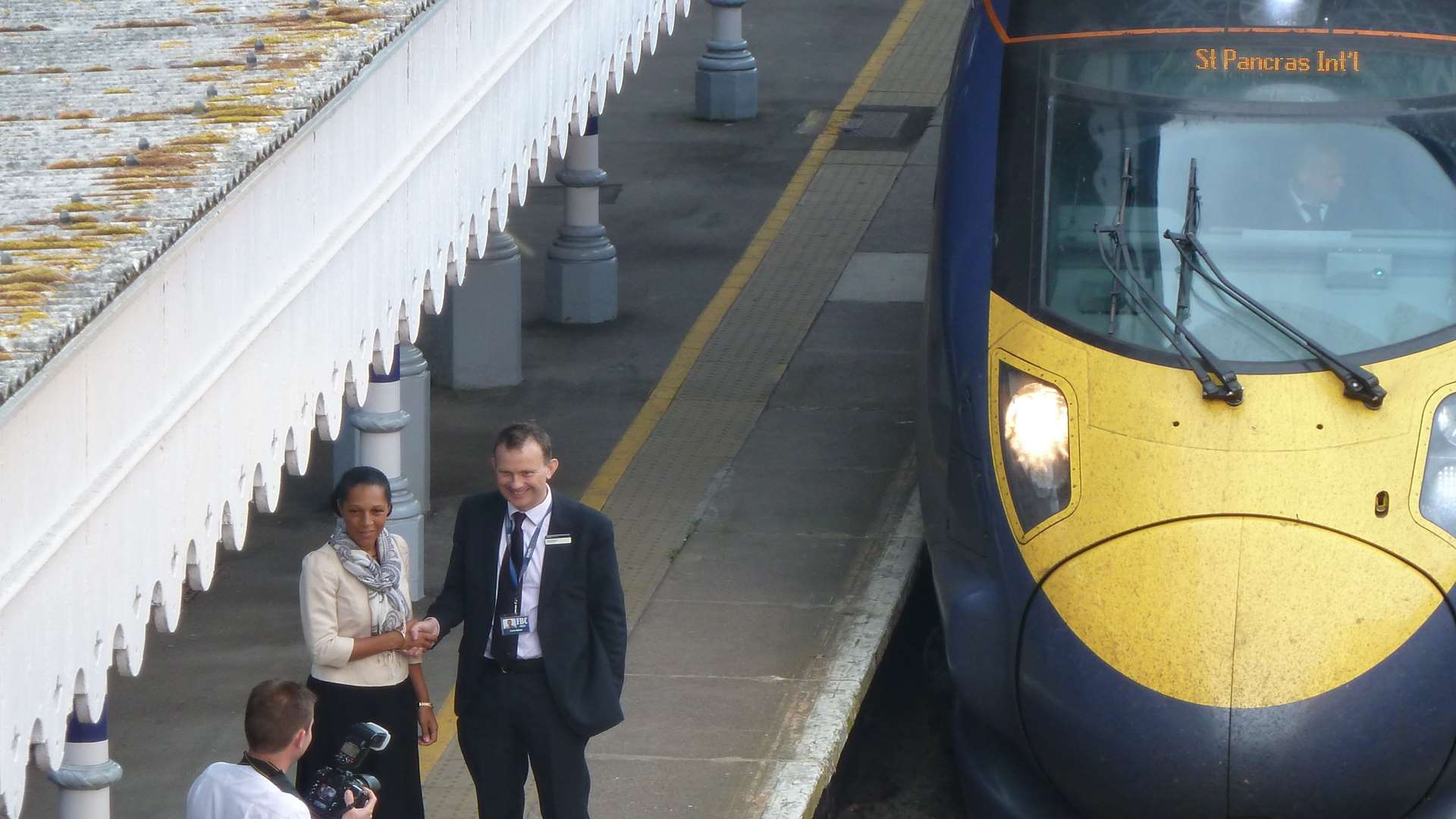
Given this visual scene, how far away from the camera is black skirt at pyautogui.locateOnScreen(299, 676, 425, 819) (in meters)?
6.94

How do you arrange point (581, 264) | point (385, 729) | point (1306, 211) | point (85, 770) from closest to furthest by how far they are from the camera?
point (85, 770)
point (385, 729)
point (1306, 211)
point (581, 264)

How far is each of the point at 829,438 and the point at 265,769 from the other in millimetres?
6598

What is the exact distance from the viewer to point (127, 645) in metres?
5.21

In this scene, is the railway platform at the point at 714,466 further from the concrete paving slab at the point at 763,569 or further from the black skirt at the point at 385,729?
the black skirt at the point at 385,729

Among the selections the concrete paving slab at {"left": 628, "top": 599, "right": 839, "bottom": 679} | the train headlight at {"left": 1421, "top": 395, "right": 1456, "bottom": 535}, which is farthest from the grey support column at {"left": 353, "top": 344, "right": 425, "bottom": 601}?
the train headlight at {"left": 1421, "top": 395, "right": 1456, "bottom": 535}

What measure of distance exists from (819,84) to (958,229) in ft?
37.1

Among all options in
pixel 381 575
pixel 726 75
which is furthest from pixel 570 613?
pixel 726 75

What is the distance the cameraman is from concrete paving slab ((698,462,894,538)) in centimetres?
518

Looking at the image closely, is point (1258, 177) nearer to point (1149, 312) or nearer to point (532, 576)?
point (1149, 312)

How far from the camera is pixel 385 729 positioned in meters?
6.86

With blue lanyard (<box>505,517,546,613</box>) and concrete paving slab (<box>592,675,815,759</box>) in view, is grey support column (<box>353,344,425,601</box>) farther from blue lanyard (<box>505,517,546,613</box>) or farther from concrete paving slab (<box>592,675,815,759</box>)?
blue lanyard (<box>505,517,546,613</box>)

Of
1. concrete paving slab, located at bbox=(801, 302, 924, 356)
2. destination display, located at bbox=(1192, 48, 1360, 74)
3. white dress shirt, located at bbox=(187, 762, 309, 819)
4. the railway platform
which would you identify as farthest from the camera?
concrete paving slab, located at bbox=(801, 302, 924, 356)

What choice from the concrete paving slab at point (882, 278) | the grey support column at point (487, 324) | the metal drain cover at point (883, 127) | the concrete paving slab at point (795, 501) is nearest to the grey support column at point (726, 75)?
the metal drain cover at point (883, 127)

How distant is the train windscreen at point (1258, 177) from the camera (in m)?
7.76
